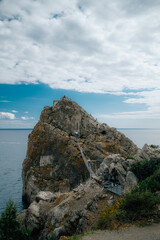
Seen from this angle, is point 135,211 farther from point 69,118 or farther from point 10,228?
point 69,118

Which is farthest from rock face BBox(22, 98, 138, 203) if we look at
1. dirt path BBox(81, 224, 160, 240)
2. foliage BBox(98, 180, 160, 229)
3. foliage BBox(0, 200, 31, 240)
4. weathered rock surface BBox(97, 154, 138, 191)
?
dirt path BBox(81, 224, 160, 240)

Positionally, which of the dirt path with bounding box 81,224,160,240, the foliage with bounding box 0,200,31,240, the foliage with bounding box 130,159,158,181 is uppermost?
the foliage with bounding box 130,159,158,181

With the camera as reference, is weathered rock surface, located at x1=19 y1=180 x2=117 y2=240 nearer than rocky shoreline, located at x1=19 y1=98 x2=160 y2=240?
Yes

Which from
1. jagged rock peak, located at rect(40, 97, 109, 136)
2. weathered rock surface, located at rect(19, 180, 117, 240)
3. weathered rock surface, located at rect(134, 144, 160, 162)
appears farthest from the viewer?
jagged rock peak, located at rect(40, 97, 109, 136)

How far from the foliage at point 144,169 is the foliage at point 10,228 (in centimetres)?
1258

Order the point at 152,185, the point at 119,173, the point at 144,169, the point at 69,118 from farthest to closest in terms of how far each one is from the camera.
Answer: the point at 69,118, the point at 119,173, the point at 144,169, the point at 152,185

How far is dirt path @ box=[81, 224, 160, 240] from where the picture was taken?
36.4ft

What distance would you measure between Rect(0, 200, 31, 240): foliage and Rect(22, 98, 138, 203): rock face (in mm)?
17322

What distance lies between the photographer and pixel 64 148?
36.3 meters

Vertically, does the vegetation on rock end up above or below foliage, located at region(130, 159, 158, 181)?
below

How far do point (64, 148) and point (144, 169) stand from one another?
63.9 feet

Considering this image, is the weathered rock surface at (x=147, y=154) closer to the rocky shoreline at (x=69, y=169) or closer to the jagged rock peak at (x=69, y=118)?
the rocky shoreline at (x=69, y=169)

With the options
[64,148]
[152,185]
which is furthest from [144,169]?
[64,148]

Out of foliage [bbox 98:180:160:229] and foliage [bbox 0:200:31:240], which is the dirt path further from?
foliage [bbox 0:200:31:240]
